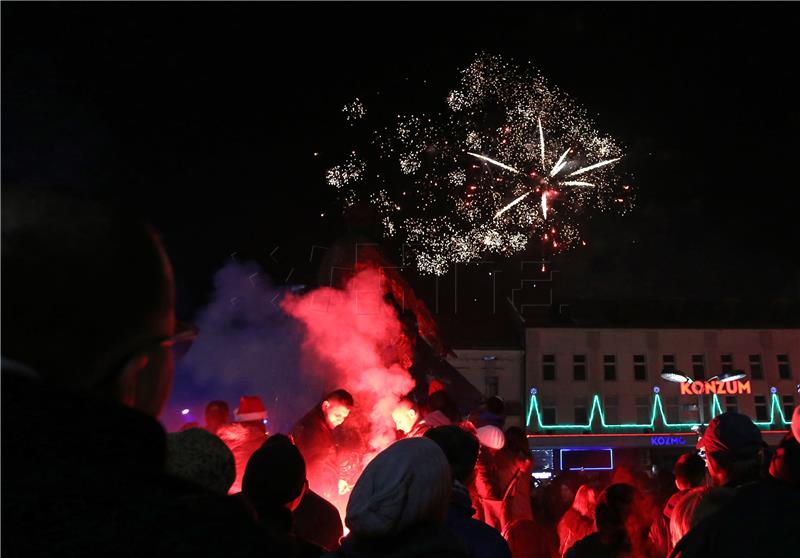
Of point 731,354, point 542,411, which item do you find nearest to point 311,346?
point 542,411

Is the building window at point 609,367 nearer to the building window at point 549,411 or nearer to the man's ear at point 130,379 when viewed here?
the building window at point 549,411

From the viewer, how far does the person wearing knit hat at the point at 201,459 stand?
111 inches

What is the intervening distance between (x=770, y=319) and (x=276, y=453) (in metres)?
47.1

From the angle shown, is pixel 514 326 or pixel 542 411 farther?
pixel 514 326

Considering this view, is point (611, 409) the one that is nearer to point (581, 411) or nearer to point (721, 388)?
point (581, 411)

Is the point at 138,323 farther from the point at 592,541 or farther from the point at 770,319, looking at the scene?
the point at 770,319

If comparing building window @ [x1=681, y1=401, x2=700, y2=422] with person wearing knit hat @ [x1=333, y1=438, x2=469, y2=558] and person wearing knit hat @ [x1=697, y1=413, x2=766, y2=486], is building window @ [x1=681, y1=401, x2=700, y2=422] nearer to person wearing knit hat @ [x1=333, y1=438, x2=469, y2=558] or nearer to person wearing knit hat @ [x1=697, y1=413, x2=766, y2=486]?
person wearing knit hat @ [x1=697, y1=413, x2=766, y2=486]

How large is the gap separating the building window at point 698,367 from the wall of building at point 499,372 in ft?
35.5

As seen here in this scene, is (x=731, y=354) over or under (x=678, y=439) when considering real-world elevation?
over

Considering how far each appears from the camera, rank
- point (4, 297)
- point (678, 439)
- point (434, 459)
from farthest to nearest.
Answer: point (678, 439) < point (434, 459) < point (4, 297)

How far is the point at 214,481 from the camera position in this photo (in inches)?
113

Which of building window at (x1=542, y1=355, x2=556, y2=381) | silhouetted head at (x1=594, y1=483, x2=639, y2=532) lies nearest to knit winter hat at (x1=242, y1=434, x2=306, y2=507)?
silhouetted head at (x1=594, y1=483, x2=639, y2=532)

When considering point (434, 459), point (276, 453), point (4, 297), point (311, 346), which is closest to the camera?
point (4, 297)

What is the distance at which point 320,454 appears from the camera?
27.1 ft
